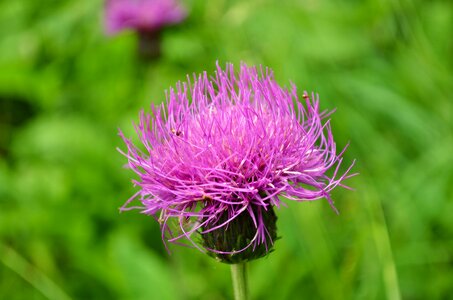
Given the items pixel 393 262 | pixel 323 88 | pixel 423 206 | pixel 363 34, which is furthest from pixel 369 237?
pixel 363 34

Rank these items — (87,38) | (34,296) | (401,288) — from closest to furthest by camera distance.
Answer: (401,288), (34,296), (87,38)

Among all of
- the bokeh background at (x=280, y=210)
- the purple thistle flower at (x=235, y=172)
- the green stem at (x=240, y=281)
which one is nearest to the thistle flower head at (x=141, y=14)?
the bokeh background at (x=280, y=210)

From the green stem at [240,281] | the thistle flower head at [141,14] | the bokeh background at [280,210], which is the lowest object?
the green stem at [240,281]

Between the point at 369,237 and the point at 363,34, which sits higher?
the point at 363,34

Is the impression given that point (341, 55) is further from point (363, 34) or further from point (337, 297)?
point (337, 297)

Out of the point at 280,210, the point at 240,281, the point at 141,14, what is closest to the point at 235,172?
the point at 240,281

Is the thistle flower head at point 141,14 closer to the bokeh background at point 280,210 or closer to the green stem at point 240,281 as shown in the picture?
the bokeh background at point 280,210
